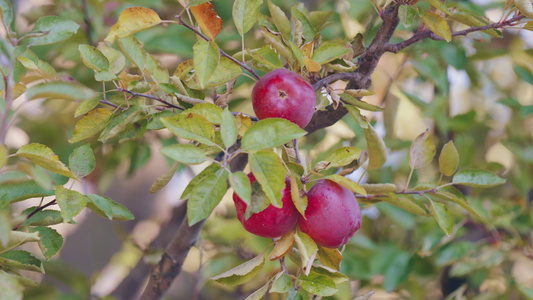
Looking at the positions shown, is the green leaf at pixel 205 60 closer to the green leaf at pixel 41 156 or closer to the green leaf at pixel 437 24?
the green leaf at pixel 41 156

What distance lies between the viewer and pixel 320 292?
564mm

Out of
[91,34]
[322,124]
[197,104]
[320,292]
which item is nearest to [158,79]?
[197,104]

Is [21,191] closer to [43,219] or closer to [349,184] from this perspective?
[43,219]

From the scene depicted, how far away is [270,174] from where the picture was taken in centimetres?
50

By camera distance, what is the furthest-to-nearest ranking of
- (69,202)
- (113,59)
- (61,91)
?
(113,59) → (69,202) → (61,91)

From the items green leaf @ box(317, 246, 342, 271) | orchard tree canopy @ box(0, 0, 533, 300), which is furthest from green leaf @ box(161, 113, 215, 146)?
green leaf @ box(317, 246, 342, 271)

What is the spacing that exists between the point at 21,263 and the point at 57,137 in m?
0.66

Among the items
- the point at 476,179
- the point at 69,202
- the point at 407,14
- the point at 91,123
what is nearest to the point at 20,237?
the point at 69,202

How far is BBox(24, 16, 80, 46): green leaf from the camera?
1.82ft

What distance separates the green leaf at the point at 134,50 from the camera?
64cm

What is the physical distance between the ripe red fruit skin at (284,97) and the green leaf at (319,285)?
18 cm

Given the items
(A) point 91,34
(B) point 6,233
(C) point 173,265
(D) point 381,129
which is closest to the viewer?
(B) point 6,233

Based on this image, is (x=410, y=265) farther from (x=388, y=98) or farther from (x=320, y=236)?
(x=320, y=236)

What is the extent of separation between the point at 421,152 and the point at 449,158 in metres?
0.04
